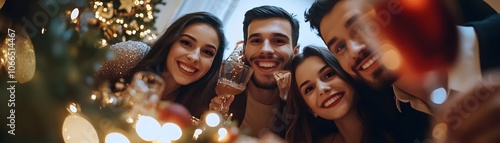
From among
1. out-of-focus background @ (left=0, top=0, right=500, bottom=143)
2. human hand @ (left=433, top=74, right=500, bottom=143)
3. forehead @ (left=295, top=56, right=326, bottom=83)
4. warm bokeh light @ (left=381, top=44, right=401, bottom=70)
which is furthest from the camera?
out-of-focus background @ (left=0, top=0, right=500, bottom=143)

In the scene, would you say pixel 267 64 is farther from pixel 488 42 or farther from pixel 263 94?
pixel 488 42

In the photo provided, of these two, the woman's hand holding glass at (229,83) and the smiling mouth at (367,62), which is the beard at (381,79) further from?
the woman's hand holding glass at (229,83)

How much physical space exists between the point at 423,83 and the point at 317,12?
1.27 feet

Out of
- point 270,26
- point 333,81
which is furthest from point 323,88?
point 270,26

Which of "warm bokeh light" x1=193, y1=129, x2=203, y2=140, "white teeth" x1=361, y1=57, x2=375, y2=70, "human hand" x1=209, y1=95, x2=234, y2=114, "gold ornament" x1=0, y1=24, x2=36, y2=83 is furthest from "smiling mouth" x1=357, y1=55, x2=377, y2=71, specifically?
"gold ornament" x1=0, y1=24, x2=36, y2=83

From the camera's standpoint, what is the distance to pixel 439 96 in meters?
1.34

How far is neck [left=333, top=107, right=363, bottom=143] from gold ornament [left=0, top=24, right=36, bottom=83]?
43.4 inches

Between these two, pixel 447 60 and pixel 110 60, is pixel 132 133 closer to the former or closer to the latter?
pixel 110 60

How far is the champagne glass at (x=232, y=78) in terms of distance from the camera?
1.57 metres

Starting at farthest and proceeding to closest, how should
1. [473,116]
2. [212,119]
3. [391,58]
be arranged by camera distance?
[212,119]
[391,58]
[473,116]

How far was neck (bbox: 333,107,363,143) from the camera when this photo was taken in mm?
1457

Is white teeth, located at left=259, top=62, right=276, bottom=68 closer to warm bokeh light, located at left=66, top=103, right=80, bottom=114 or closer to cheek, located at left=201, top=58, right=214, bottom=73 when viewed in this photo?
cheek, located at left=201, top=58, right=214, bottom=73

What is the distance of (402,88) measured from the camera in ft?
4.54

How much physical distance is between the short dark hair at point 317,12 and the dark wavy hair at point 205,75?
313mm
